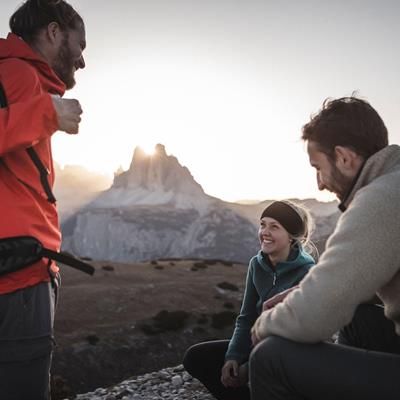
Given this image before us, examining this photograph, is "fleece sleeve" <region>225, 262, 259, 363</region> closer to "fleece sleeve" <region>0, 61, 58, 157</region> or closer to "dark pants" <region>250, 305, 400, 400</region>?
"dark pants" <region>250, 305, 400, 400</region>

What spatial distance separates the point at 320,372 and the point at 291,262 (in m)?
2.79

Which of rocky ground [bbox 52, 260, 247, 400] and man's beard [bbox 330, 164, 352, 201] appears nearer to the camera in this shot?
man's beard [bbox 330, 164, 352, 201]

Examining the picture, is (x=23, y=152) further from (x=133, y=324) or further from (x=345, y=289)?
(x=133, y=324)

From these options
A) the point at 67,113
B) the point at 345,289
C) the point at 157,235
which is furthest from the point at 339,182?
the point at 157,235

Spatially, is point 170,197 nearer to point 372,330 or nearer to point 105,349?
point 105,349

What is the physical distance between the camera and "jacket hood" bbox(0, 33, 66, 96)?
3.04m

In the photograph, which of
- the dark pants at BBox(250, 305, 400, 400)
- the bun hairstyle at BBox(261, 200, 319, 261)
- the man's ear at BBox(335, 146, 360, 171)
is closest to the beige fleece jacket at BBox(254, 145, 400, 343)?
the dark pants at BBox(250, 305, 400, 400)

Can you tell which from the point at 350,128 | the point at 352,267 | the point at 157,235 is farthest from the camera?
the point at 157,235

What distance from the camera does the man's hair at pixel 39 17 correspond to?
3.33 m

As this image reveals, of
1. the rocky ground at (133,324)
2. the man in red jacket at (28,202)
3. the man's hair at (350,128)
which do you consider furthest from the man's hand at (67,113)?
the rocky ground at (133,324)

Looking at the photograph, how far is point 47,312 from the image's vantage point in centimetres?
296

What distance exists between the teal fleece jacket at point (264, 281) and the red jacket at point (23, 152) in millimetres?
2992

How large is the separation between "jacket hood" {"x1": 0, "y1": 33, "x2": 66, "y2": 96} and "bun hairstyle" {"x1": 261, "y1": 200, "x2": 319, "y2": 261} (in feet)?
12.3

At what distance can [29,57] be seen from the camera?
308 centimetres
